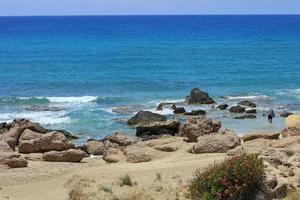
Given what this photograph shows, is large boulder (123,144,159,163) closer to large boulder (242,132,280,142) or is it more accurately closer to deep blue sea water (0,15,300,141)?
large boulder (242,132,280,142)

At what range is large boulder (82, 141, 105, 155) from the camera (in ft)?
89.2

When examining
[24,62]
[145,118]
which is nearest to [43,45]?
[24,62]

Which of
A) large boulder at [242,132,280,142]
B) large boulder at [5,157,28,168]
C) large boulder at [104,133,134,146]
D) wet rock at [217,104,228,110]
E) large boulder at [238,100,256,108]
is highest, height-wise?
large boulder at [238,100,256,108]

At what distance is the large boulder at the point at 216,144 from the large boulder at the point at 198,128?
138 inches

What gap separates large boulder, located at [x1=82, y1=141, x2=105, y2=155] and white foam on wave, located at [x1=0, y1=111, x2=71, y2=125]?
1004cm

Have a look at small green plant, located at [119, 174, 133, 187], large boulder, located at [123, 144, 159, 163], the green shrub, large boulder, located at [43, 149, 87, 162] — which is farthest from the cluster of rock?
the green shrub

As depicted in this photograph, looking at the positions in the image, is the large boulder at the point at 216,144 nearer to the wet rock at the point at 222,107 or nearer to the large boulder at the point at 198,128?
the large boulder at the point at 198,128

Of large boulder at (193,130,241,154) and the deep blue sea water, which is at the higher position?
the deep blue sea water

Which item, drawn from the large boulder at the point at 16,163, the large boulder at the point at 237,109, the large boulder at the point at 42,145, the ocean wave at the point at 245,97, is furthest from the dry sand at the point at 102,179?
the ocean wave at the point at 245,97

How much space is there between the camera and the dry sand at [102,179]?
676 inches

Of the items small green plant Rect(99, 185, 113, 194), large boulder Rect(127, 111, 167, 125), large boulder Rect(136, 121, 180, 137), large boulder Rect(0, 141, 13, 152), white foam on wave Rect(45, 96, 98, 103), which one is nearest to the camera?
small green plant Rect(99, 185, 113, 194)

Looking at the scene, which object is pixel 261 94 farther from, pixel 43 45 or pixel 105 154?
pixel 43 45

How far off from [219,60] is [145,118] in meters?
40.5

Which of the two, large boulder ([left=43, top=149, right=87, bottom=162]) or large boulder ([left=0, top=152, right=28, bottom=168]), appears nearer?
large boulder ([left=0, top=152, right=28, bottom=168])
